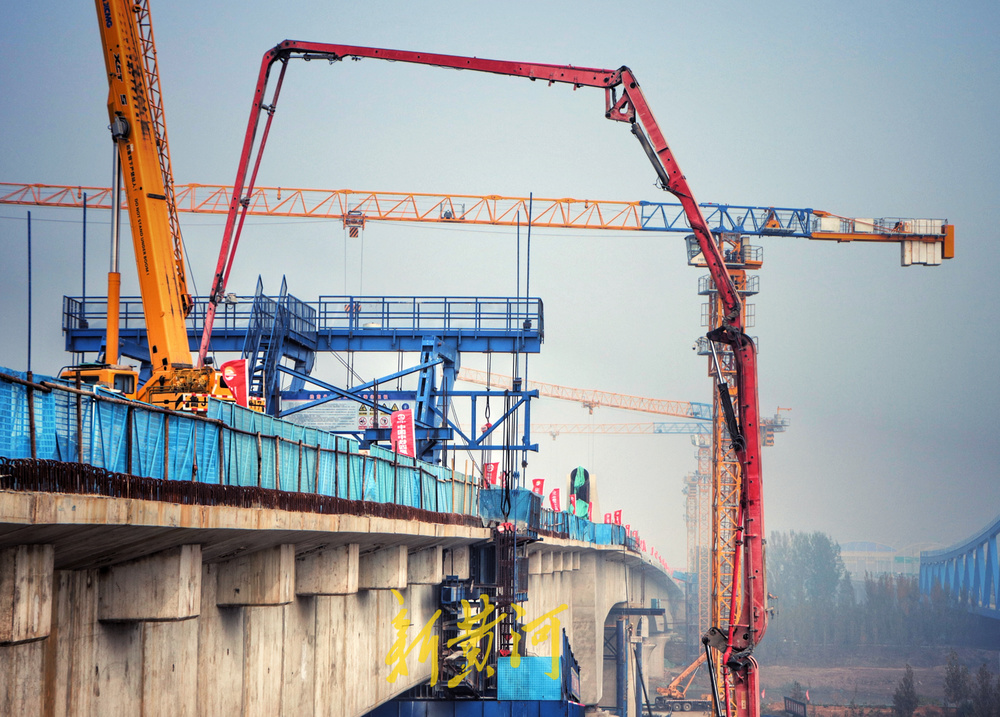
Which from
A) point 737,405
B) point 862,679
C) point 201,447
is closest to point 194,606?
point 201,447

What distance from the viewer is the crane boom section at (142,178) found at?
88.0ft

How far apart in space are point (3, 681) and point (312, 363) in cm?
3951

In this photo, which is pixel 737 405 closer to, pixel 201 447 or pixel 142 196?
pixel 201 447

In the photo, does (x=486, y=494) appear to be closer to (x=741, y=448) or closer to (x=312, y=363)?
(x=741, y=448)

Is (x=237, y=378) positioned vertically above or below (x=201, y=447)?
above

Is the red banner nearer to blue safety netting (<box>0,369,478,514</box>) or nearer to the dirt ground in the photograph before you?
blue safety netting (<box>0,369,478,514</box>)

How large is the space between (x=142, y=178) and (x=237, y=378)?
5.79m

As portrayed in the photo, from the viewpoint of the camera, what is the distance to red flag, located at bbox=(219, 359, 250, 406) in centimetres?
2908

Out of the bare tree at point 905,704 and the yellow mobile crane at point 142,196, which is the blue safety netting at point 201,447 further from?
the bare tree at point 905,704

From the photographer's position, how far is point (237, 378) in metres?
29.5

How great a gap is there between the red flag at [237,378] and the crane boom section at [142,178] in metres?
2.02

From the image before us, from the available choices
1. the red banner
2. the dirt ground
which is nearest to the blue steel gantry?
the red banner

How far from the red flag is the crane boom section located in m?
2.02

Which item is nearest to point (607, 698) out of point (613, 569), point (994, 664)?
point (613, 569)
